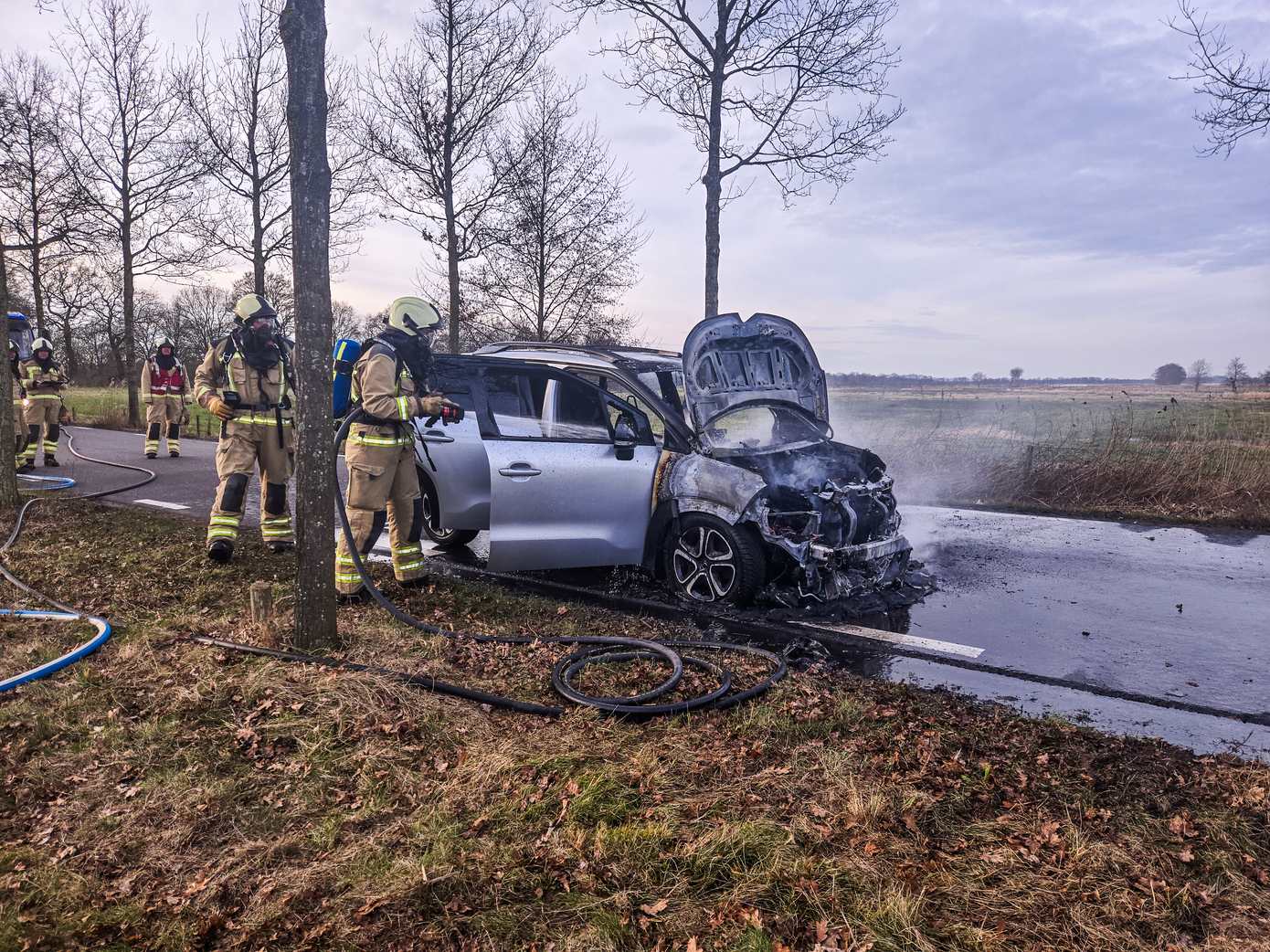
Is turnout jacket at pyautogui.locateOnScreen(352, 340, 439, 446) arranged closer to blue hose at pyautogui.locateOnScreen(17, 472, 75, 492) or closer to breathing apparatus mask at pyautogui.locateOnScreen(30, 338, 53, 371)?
blue hose at pyautogui.locateOnScreen(17, 472, 75, 492)

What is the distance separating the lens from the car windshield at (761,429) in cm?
615

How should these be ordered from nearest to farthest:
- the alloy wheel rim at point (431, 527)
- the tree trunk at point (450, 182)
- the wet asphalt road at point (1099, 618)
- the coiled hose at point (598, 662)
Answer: the coiled hose at point (598, 662) → the wet asphalt road at point (1099, 618) → the alloy wheel rim at point (431, 527) → the tree trunk at point (450, 182)

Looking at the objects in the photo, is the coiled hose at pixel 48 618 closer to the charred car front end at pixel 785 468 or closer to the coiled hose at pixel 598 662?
the coiled hose at pixel 598 662

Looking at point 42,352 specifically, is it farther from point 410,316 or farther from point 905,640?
point 905,640

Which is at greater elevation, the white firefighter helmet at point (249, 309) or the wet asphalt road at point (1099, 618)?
the white firefighter helmet at point (249, 309)

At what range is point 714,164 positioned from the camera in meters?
11.2

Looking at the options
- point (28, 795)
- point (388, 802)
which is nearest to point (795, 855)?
point (388, 802)

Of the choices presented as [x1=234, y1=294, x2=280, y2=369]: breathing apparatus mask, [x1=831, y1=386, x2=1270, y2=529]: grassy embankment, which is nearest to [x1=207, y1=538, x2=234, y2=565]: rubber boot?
[x1=234, y1=294, x2=280, y2=369]: breathing apparatus mask

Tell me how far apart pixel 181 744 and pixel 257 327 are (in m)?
4.46

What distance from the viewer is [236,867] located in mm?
2715

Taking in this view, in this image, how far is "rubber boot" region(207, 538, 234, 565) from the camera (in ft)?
21.6

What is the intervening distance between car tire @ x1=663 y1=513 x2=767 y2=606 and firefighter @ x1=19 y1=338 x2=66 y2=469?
10.9 meters

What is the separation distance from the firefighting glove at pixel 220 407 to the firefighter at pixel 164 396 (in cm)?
872

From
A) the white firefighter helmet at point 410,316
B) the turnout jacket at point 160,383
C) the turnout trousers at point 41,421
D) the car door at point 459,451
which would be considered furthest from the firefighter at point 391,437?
the turnout jacket at point 160,383
